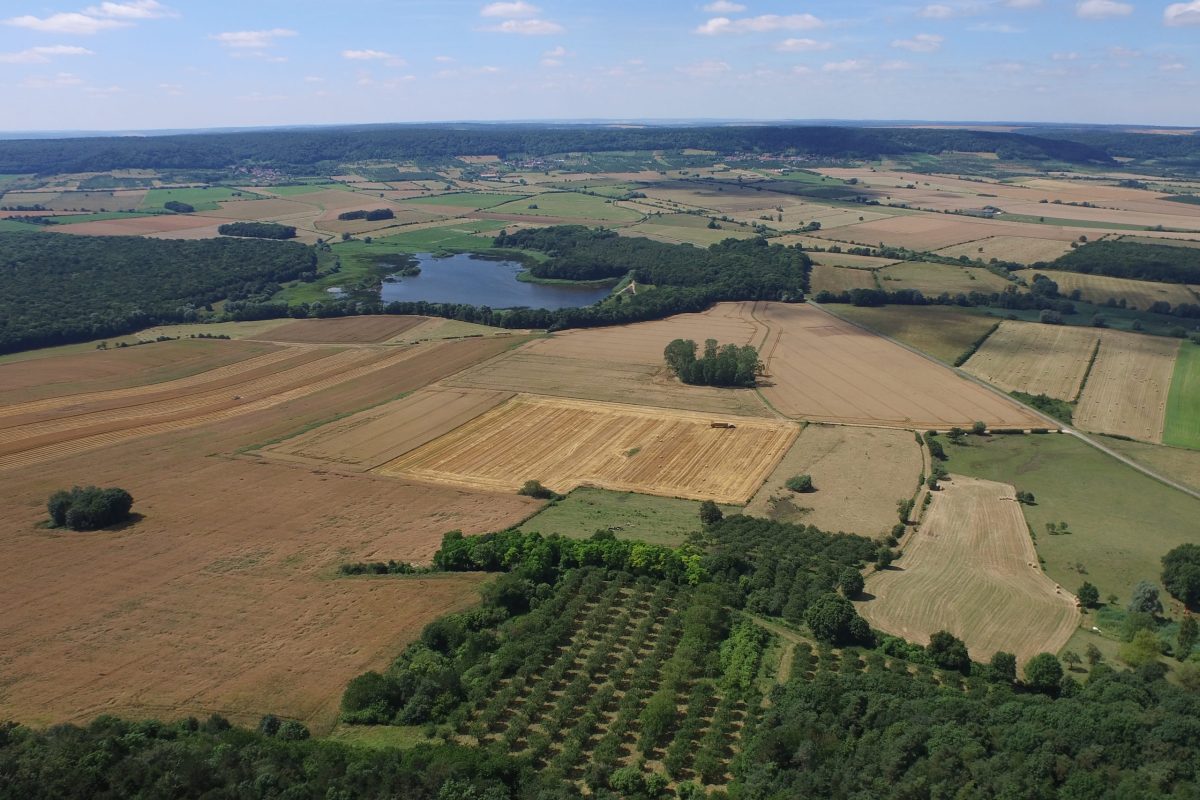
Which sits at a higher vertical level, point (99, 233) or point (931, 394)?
point (99, 233)

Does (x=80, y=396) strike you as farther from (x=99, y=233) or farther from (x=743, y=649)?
(x=99, y=233)

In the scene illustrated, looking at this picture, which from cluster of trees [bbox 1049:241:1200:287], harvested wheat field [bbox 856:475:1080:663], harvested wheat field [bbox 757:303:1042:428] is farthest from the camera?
cluster of trees [bbox 1049:241:1200:287]

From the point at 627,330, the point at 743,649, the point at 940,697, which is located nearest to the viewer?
the point at 940,697

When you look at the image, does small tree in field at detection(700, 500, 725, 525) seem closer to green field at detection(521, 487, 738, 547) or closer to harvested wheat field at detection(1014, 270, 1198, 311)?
green field at detection(521, 487, 738, 547)

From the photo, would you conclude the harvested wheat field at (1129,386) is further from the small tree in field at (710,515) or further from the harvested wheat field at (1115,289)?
the small tree in field at (710,515)

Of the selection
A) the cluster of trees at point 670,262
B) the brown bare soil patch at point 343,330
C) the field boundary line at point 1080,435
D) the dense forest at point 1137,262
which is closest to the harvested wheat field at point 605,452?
the field boundary line at point 1080,435

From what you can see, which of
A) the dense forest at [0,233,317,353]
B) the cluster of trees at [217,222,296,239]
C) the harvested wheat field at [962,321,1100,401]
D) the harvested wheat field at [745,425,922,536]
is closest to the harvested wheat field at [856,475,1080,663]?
the harvested wheat field at [745,425,922,536]

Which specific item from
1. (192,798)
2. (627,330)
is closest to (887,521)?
(192,798)
